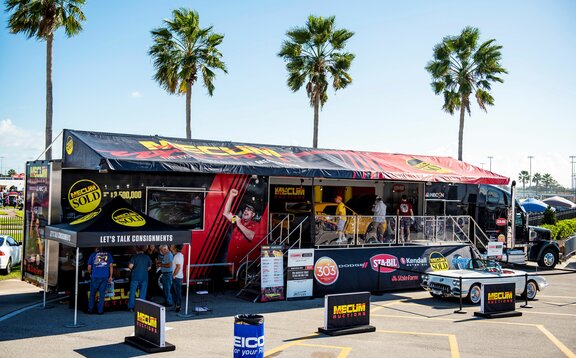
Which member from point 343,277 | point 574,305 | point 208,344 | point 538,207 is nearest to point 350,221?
point 343,277

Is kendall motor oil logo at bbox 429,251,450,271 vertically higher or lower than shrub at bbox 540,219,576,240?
lower

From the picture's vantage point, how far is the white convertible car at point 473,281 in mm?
17031

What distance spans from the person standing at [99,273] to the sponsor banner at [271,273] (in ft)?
14.3

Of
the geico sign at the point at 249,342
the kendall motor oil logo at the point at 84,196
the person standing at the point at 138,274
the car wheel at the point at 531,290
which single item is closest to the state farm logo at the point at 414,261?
the car wheel at the point at 531,290

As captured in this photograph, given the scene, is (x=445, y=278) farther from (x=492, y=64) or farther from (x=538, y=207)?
(x=538, y=207)

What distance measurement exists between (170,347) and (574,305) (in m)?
12.7

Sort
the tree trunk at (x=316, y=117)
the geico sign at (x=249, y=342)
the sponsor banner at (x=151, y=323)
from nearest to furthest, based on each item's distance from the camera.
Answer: the geico sign at (x=249, y=342) → the sponsor banner at (x=151, y=323) → the tree trunk at (x=316, y=117)

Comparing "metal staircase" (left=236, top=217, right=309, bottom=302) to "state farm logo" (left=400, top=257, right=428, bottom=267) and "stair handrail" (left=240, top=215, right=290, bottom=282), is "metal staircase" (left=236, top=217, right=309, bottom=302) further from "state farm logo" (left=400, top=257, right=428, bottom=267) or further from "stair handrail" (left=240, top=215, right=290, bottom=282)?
"state farm logo" (left=400, top=257, right=428, bottom=267)

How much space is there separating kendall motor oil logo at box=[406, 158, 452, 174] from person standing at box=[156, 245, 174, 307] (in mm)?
10815

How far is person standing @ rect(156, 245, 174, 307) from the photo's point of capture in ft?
48.5

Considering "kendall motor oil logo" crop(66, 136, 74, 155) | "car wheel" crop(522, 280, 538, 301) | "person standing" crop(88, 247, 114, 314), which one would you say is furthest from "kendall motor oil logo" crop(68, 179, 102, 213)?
"car wheel" crop(522, 280, 538, 301)

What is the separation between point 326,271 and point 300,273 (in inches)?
43.3

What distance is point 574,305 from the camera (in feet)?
58.0

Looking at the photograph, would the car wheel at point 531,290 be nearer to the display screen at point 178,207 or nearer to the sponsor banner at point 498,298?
the sponsor banner at point 498,298
